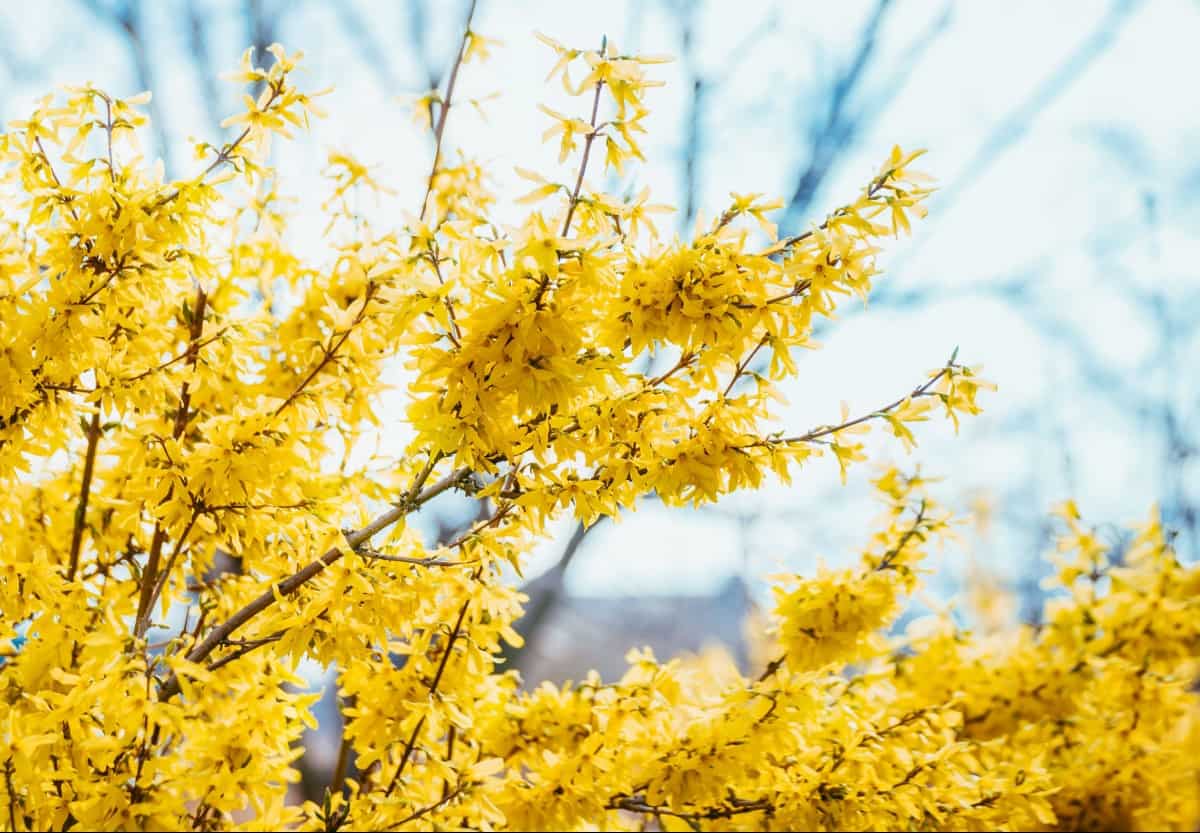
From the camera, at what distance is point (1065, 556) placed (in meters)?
3.37

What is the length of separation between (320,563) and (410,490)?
24 centimetres

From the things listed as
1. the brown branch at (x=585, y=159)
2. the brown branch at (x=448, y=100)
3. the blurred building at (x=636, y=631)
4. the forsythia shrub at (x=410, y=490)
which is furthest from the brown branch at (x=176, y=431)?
the blurred building at (x=636, y=631)

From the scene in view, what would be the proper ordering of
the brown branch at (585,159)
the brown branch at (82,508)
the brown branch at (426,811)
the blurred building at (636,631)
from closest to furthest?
the brown branch at (585,159) < the brown branch at (426,811) < the brown branch at (82,508) < the blurred building at (636,631)

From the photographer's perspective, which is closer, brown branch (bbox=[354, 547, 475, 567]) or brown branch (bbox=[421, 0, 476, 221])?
brown branch (bbox=[354, 547, 475, 567])

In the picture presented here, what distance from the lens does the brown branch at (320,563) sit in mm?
1691

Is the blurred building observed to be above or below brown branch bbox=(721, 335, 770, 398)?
above

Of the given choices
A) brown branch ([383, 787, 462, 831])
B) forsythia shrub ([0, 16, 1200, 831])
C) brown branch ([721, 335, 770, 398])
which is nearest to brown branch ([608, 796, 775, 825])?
forsythia shrub ([0, 16, 1200, 831])

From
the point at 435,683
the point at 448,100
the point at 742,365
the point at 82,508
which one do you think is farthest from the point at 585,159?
the point at 82,508

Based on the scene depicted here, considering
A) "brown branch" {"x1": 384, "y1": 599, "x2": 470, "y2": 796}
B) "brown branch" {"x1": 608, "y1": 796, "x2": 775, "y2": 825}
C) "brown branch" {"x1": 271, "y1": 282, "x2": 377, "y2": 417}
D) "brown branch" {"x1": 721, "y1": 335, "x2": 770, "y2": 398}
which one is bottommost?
"brown branch" {"x1": 608, "y1": 796, "x2": 775, "y2": 825}

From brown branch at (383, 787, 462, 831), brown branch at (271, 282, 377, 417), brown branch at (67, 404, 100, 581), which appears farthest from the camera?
brown branch at (67, 404, 100, 581)

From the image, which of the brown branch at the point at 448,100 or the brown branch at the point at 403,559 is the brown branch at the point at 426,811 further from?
the brown branch at the point at 448,100

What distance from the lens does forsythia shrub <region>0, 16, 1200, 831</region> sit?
4.84ft

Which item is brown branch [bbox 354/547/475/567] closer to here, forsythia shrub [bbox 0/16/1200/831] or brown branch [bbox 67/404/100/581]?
forsythia shrub [bbox 0/16/1200/831]

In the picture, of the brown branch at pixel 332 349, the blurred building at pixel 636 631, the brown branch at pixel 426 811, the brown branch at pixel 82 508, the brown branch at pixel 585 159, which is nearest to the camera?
the brown branch at pixel 585 159
